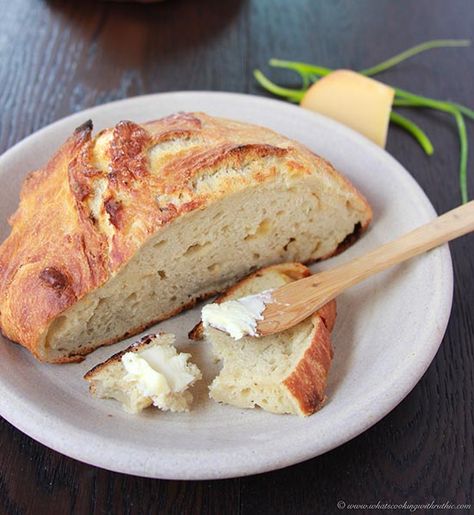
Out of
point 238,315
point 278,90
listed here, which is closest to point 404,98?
point 278,90

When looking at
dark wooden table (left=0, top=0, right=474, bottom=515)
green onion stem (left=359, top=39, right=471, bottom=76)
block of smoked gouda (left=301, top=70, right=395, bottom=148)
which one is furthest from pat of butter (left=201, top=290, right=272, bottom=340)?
green onion stem (left=359, top=39, right=471, bottom=76)

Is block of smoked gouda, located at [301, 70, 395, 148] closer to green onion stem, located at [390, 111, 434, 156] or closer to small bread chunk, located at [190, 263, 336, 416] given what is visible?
green onion stem, located at [390, 111, 434, 156]

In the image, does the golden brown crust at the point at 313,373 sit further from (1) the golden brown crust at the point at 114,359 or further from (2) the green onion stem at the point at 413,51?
(2) the green onion stem at the point at 413,51

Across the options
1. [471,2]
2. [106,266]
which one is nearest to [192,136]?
[106,266]

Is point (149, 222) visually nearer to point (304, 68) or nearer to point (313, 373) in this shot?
point (313, 373)

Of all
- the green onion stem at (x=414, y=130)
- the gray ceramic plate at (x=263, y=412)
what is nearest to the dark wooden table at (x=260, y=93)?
the green onion stem at (x=414, y=130)

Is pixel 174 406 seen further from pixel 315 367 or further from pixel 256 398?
pixel 315 367

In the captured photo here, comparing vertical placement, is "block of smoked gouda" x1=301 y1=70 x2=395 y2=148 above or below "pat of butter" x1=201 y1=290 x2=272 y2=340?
above
